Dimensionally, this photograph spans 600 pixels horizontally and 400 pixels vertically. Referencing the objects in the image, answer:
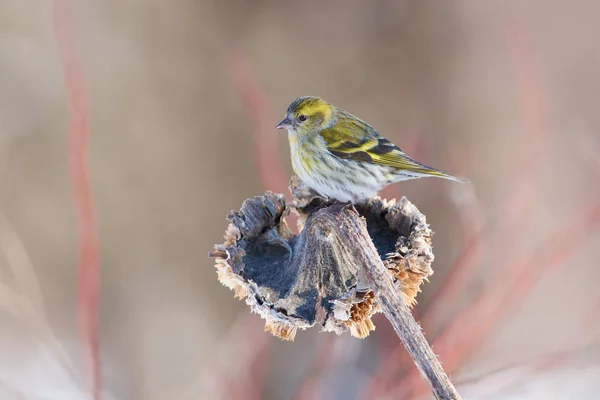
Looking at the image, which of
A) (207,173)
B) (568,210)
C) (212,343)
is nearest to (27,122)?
(207,173)

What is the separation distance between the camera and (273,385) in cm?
399

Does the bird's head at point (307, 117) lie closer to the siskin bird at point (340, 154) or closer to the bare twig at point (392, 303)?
the siskin bird at point (340, 154)

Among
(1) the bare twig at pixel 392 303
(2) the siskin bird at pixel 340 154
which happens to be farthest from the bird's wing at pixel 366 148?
(1) the bare twig at pixel 392 303

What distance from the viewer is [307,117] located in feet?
7.91

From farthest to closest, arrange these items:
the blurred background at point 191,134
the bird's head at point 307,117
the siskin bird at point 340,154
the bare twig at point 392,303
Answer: the blurred background at point 191,134, the bird's head at point 307,117, the siskin bird at point 340,154, the bare twig at point 392,303

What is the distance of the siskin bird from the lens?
6.91 ft

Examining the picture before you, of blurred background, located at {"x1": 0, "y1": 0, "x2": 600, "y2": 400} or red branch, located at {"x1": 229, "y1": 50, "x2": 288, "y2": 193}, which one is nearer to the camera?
red branch, located at {"x1": 229, "y1": 50, "x2": 288, "y2": 193}

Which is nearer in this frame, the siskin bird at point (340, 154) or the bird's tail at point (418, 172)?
the siskin bird at point (340, 154)

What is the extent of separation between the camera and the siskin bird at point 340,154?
6.91ft

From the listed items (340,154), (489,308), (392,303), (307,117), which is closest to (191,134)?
(307,117)

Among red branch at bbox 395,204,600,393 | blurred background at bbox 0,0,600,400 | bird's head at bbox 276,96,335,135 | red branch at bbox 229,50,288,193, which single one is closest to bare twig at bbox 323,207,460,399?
red branch at bbox 395,204,600,393

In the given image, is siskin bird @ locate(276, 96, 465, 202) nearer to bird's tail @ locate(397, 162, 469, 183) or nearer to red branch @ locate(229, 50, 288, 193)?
bird's tail @ locate(397, 162, 469, 183)

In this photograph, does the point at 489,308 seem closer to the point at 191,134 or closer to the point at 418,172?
the point at 418,172

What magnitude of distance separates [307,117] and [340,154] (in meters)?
0.24
